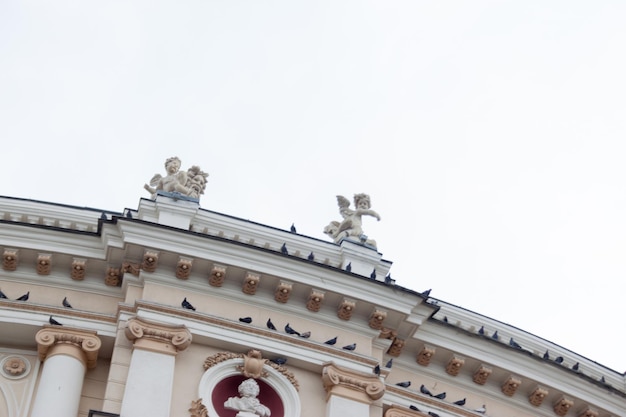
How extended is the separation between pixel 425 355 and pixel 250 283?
12.4 ft

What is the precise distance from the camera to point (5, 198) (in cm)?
2142

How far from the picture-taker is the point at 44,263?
66.5ft

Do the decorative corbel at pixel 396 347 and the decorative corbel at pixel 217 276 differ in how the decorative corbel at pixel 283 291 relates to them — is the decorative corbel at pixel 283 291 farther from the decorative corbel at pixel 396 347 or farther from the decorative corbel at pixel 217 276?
the decorative corbel at pixel 396 347

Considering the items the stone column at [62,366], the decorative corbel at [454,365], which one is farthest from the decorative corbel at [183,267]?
the decorative corbel at [454,365]

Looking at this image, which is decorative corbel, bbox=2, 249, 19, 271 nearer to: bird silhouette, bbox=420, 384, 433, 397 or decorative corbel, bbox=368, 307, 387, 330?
decorative corbel, bbox=368, 307, 387, 330

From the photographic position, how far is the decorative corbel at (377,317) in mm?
20922

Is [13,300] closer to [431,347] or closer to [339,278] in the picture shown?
[339,278]

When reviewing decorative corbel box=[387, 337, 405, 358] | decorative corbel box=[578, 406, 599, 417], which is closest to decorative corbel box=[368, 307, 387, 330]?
decorative corbel box=[387, 337, 405, 358]

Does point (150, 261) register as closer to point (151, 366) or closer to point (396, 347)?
point (151, 366)

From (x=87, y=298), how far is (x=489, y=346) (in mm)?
7569

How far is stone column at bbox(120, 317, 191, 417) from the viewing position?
1828 cm

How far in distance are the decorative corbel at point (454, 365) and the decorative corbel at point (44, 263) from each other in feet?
24.8

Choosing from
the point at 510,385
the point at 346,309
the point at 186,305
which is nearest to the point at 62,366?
the point at 186,305

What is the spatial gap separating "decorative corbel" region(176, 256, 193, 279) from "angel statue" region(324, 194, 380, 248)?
3451 millimetres
